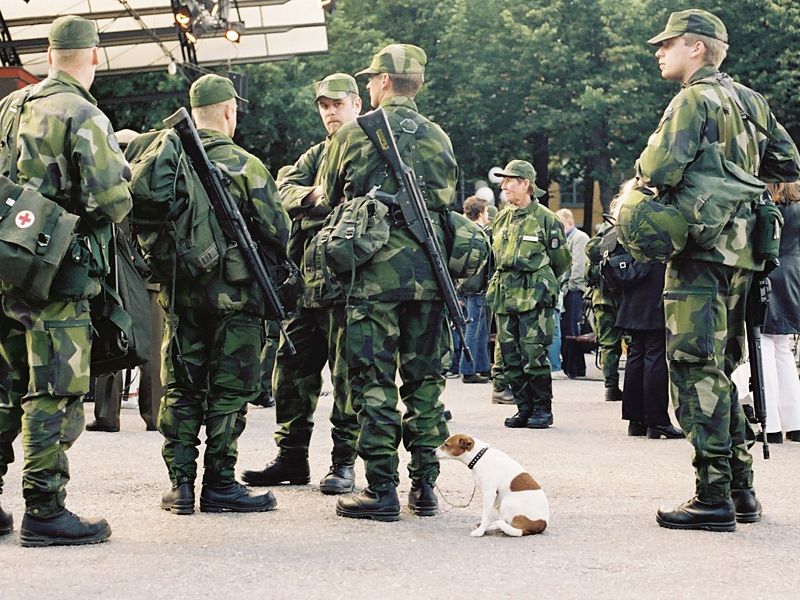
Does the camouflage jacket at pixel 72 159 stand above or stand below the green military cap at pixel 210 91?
below

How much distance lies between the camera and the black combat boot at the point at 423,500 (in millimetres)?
6645

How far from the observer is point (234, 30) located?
18875 millimetres

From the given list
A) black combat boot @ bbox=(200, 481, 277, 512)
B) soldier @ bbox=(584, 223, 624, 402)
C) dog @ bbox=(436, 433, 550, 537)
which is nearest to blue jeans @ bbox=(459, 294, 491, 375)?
soldier @ bbox=(584, 223, 624, 402)

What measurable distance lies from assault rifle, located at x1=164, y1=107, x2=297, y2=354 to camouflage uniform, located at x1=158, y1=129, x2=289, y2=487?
0.26 feet

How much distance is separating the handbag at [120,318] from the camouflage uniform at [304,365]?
4.38 ft

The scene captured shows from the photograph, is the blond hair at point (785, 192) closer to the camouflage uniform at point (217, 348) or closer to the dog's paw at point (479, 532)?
the camouflage uniform at point (217, 348)

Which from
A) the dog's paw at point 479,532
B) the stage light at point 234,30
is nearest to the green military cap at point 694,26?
the dog's paw at point 479,532

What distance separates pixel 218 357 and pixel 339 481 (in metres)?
1.19

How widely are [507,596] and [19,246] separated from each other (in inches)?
96.2

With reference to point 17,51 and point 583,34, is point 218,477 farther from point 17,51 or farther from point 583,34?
point 583,34

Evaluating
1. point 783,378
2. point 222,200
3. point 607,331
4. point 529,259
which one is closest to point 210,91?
point 222,200

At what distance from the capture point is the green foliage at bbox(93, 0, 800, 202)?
111 feet

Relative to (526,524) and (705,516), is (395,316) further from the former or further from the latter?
(705,516)

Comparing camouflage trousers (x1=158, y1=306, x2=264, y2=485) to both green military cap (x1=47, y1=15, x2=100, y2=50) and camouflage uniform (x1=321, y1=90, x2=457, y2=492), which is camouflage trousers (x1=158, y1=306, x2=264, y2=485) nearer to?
camouflage uniform (x1=321, y1=90, x2=457, y2=492)
